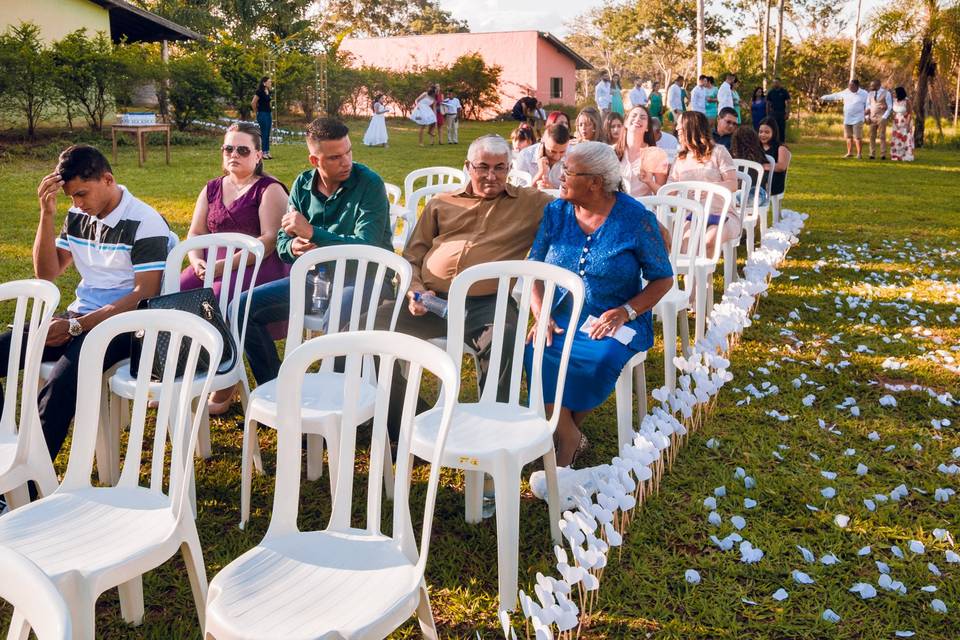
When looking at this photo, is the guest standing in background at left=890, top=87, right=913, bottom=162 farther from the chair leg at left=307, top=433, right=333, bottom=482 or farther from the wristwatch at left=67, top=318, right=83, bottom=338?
the wristwatch at left=67, top=318, right=83, bottom=338

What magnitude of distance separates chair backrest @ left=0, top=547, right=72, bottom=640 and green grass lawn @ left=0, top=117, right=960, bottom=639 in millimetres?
1515

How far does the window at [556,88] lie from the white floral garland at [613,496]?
32366 mm

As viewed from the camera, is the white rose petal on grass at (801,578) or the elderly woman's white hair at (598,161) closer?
the white rose petal on grass at (801,578)

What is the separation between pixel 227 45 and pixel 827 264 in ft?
58.9

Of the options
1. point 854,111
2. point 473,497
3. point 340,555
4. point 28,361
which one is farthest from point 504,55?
point 340,555

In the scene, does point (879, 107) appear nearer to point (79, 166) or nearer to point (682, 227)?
point (682, 227)

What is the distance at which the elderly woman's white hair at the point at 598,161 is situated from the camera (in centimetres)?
378

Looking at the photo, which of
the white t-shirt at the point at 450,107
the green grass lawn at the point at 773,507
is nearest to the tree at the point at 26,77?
the white t-shirt at the point at 450,107

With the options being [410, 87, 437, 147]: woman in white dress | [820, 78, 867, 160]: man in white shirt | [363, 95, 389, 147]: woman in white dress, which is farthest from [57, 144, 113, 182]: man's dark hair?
[410, 87, 437, 147]: woman in white dress

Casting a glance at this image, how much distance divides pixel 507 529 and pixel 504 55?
34.4 metres

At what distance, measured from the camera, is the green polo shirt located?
14.3 feet

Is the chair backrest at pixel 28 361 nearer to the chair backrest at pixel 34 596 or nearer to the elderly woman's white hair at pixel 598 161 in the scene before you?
the chair backrest at pixel 34 596

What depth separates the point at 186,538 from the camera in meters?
2.42

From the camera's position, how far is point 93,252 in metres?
3.79
